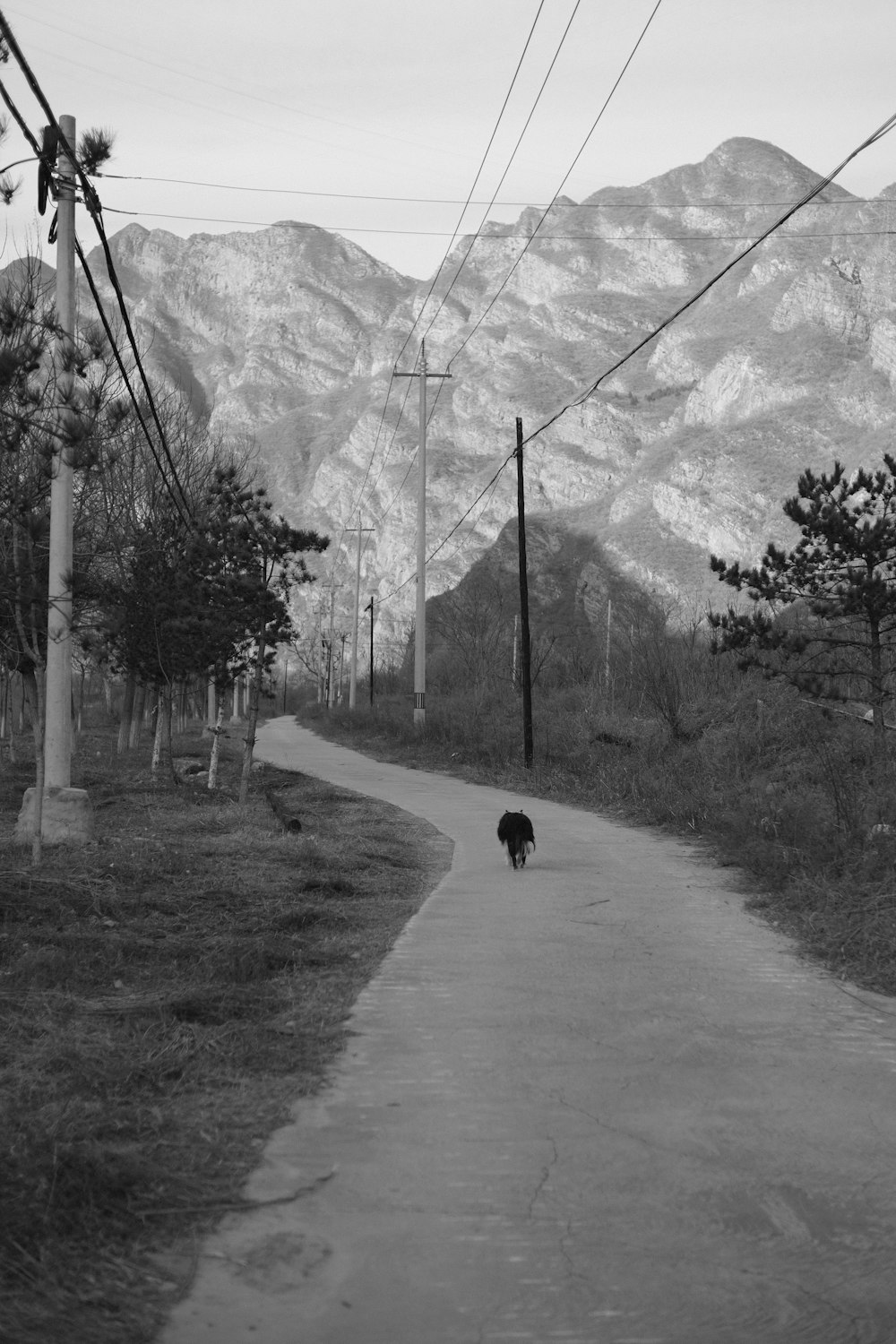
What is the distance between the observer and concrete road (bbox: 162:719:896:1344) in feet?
11.8

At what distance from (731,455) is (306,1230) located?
120 metres

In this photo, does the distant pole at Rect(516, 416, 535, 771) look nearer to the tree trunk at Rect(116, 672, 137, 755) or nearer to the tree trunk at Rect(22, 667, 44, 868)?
the tree trunk at Rect(116, 672, 137, 755)

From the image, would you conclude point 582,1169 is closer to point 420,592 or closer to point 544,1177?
point 544,1177

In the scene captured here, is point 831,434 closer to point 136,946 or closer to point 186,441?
point 186,441

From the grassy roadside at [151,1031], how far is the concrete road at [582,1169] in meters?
0.20

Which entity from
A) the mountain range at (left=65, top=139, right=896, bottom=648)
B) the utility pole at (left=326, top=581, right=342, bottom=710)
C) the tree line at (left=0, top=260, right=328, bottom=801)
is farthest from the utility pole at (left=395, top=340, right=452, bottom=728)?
the utility pole at (left=326, top=581, right=342, bottom=710)

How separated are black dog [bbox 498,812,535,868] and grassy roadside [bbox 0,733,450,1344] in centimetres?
82

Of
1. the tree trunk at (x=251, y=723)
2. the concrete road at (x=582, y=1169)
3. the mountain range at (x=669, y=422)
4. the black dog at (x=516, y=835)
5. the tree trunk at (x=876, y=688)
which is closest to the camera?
the concrete road at (x=582, y=1169)

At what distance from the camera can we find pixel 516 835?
13.1 m

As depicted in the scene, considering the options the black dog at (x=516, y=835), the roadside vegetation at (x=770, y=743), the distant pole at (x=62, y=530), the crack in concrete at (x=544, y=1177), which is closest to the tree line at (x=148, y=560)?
the distant pole at (x=62, y=530)

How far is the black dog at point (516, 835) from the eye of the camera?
1312 cm

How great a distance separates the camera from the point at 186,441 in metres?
32.9

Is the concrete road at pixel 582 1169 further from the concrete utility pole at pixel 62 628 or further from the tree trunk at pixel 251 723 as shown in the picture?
the tree trunk at pixel 251 723

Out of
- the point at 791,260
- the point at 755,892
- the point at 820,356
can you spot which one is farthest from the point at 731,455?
the point at 755,892
